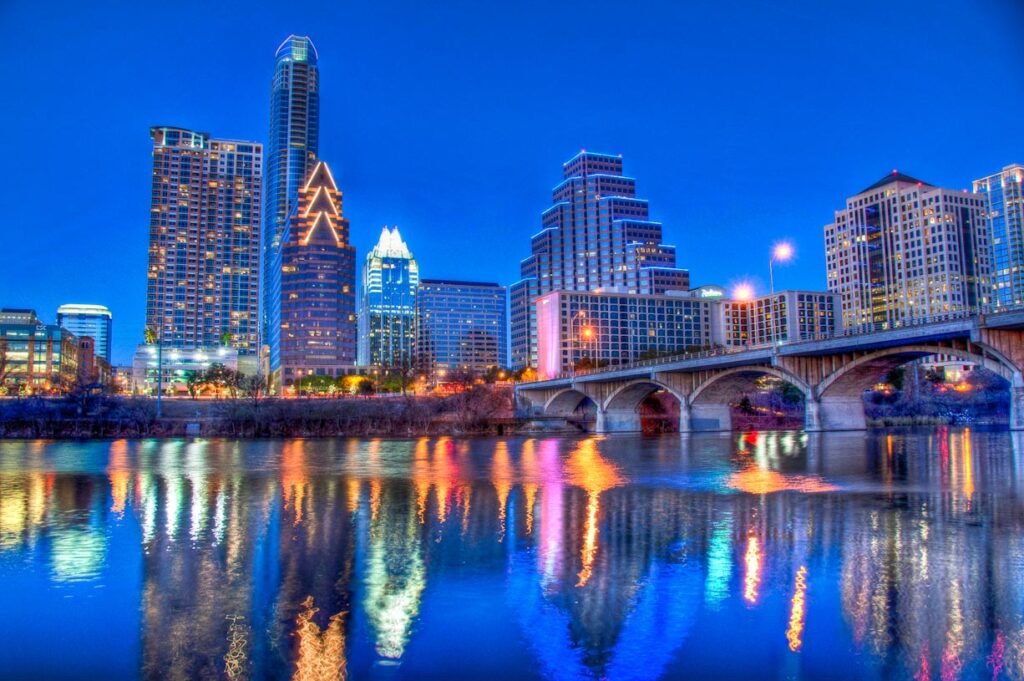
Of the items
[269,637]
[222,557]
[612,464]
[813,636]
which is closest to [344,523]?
[222,557]

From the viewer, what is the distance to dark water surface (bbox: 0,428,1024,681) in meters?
9.12

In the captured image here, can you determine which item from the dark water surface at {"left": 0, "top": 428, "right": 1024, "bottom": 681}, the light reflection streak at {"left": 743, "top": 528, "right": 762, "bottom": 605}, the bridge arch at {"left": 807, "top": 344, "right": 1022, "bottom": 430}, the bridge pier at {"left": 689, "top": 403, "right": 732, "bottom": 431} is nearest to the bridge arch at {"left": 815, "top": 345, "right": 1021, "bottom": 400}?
the bridge arch at {"left": 807, "top": 344, "right": 1022, "bottom": 430}

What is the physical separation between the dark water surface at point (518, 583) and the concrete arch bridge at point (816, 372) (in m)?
30.7

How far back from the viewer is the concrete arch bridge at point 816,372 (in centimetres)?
5194

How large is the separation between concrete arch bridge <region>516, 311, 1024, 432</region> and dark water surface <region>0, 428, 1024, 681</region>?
30679mm

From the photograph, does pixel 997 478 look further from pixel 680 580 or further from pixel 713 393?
pixel 713 393

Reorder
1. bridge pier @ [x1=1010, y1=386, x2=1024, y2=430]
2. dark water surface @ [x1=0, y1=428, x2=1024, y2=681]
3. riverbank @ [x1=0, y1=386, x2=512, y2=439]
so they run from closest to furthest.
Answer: dark water surface @ [x1=0, y1=428, x2=1024, y2=681] → bridge pier @ [x1=1010, y1=386, x2=1024, y2=430] → riverbank @ [x1=0, y1=386, x2=512, y2=439]

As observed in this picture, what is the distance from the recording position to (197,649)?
31.3 ft

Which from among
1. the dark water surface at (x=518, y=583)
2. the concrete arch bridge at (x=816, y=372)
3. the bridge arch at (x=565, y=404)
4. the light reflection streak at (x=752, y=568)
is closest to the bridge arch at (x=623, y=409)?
the concrete arch bridge at (x=816, y=372)

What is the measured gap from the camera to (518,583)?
12.7 m

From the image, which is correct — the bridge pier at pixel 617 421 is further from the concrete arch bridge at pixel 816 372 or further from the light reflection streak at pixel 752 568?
the light reflection streak at pixel 752 568

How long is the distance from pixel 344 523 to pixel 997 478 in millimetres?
24933

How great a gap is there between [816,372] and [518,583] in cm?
6682

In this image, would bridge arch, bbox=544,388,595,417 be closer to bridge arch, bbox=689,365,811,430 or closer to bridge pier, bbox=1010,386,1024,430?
bridge arch, bbox=689,365,811,430
